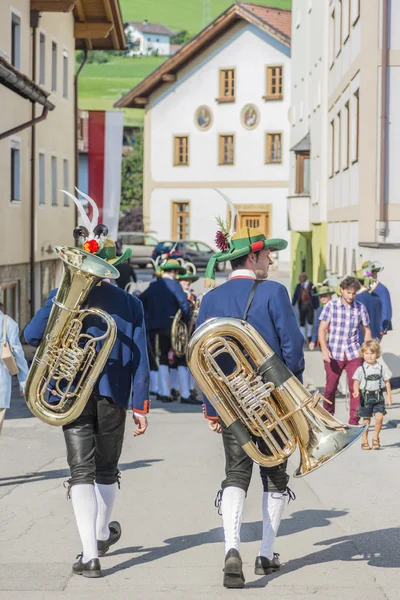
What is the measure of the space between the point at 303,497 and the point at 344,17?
2070cm

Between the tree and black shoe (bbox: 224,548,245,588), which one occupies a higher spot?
the tree

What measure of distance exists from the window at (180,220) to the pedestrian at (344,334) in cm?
4975

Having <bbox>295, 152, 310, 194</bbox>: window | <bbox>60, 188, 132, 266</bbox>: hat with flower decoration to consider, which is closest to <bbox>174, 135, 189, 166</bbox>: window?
<bbox>295, 152, 310, 194</bbox>: window

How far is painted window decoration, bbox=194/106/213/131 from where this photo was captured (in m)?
60.9

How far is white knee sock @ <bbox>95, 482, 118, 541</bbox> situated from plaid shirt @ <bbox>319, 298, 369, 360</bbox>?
594 centimetres

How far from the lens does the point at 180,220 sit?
62.7 meters

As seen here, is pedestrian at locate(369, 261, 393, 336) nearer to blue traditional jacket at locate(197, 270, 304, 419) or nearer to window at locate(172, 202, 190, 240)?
blue traditional jacket at locate(197, 270, 304, 419)

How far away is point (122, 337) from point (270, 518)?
1.27 m

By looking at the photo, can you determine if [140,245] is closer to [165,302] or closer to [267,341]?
[165,302]

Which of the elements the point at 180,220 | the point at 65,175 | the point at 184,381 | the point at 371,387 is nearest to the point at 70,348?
the point at 371,387

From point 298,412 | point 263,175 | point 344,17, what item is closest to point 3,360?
point 298,412

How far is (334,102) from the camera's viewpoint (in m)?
30.7

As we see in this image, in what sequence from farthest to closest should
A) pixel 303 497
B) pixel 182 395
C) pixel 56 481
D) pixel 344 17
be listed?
pixel 344 17 → pixel 182 395 → pixel 56 481 → pixel 303 497

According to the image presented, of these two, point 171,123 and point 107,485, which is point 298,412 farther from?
point 171,123
